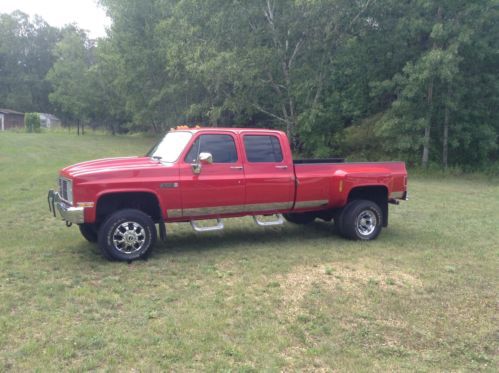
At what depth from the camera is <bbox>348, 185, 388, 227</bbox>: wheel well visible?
27.9 feet

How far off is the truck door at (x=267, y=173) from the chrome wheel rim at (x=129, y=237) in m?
1.73

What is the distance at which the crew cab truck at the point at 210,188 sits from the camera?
659 cm

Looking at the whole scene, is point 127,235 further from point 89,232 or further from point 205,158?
point 205,158

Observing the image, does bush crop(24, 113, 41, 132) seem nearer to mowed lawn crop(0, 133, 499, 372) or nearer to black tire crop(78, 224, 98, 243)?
mowed lawn crop(0, 133, 499, 372)

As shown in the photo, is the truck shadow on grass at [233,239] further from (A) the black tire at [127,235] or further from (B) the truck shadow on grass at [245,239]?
(A) the black tire at [127,235]

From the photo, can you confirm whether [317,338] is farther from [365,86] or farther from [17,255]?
[365,86]

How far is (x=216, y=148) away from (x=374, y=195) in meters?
3.09

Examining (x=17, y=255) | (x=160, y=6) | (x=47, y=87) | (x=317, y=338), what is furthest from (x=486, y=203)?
(x=47, y=87)

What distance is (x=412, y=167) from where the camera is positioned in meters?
20.8

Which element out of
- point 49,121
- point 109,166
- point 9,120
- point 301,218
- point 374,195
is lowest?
point 301,218

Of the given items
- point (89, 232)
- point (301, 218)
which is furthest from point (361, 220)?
point (89, 232)

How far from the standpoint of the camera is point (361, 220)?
27.3 feet

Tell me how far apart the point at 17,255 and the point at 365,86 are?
62.8ft

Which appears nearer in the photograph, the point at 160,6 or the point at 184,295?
the point at 184,295
